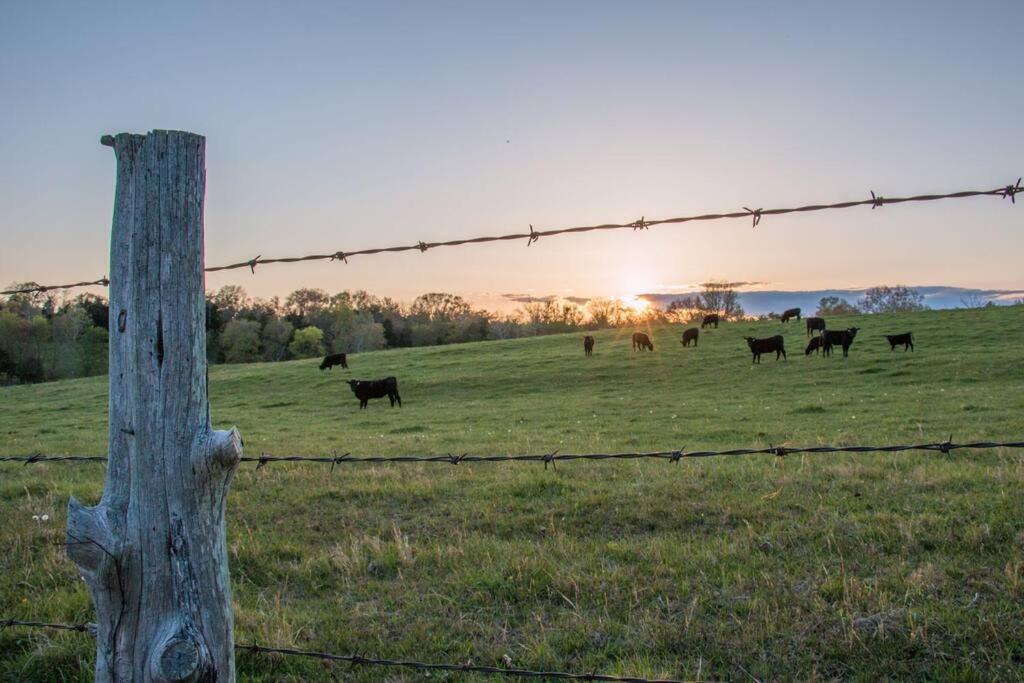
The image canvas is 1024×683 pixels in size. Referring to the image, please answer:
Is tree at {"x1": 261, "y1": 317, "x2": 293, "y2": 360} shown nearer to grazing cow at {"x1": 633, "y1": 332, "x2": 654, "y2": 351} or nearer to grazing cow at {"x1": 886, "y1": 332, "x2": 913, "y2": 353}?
grazing cow at {"x1": 633, "y1": 332, "x2": 654, "y2": 351}

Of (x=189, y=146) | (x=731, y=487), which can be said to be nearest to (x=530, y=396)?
(x=731, y=487)

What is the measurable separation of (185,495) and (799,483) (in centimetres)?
626

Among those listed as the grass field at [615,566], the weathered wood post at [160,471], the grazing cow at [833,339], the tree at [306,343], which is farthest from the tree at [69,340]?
the weathered wood post at [160,471]

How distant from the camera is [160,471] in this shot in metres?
2.47

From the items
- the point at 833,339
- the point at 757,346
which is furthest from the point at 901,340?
the point at 757,346

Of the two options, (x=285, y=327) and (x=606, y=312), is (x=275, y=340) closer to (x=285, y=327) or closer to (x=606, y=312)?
(x=285, y=327)

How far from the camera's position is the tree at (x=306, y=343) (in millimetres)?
88000

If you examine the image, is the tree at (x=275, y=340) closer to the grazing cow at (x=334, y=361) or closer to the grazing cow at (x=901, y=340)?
the grazing cow at (x=334, y=361)

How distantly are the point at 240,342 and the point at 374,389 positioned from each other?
5566cm

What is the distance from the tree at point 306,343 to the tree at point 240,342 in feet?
17.4

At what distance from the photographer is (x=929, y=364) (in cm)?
2961

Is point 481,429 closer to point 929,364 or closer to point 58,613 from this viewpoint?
point 58,613

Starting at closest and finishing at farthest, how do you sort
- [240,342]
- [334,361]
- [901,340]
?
[901,340]
[334,361]
[240,342]

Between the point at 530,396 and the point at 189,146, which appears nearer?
the point at 189,146
